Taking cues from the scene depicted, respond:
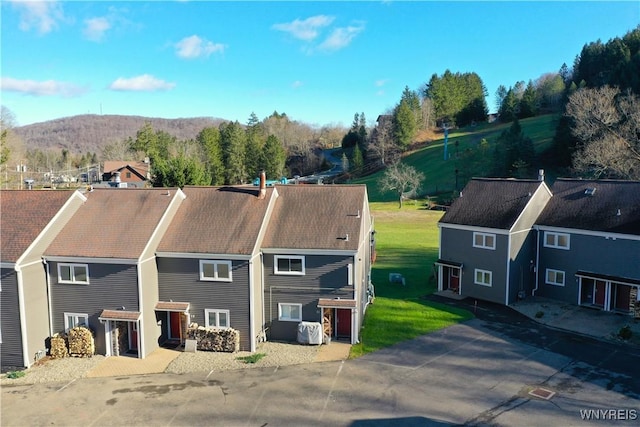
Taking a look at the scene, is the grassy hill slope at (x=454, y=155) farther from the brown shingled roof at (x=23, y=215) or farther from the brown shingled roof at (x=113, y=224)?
the brown shingled roof at (x=23, y=215)

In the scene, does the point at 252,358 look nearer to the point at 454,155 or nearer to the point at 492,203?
the point at 492,203

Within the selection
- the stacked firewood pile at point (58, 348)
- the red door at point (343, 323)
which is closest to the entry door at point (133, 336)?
the stacked firewood pile at point (58, 348)

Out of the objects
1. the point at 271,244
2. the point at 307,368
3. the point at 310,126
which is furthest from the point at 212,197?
the point at 310,126

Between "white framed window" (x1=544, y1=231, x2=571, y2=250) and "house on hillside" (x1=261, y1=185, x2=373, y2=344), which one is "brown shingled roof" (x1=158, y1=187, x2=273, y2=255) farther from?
"white framed window" (x1=544, y1=231, x2=571, y2=250)

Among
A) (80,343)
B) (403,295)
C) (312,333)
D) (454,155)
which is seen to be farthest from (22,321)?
(454,155)

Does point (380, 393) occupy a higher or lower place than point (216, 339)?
lower

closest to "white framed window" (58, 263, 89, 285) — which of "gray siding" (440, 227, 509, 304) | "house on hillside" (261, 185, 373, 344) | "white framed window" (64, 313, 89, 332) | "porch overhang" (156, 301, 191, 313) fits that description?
"white framed window" (64, 313, 89, 332)
